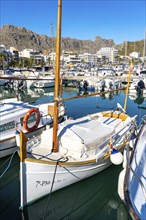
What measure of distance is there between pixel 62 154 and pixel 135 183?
3.96m

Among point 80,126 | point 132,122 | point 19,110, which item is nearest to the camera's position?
point 80,126

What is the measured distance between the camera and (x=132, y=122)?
15312 mm

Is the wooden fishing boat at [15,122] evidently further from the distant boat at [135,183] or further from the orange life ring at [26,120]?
the distant boat at [135,183]

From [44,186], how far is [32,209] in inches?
44.0

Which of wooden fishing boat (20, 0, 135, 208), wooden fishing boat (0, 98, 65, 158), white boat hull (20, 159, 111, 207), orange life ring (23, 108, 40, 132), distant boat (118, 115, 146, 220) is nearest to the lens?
distant boat (118, 115, 146, 220)

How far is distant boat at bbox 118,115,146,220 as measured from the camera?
695 cm

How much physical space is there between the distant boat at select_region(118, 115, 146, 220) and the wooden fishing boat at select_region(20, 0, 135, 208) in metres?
0.94

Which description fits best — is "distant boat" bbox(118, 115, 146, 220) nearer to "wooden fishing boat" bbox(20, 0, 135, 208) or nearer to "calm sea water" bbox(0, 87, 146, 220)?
"wooden fishing boat" bbox(20, 0, 135, 208)

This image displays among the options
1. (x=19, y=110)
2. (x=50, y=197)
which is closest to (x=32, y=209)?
(x=50, y=197)

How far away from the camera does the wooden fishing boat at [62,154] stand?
29.7 ft

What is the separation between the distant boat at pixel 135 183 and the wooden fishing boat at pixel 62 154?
941mm

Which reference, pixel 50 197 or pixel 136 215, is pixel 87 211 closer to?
pixel 50 197

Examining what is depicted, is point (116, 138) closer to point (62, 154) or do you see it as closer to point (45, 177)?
point (62, 154)

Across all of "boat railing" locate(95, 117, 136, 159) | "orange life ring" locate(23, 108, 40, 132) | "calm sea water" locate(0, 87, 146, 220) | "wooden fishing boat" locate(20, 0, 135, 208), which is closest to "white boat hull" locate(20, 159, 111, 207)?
"wooden fishing boat" locate(20, 0, 135, 208)
